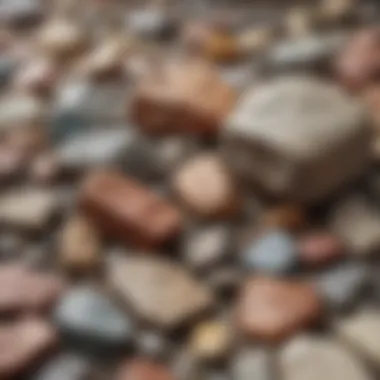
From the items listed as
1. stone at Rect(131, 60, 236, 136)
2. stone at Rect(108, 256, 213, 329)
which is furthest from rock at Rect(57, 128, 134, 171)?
stone at Rect(108, 256, 213, 329)

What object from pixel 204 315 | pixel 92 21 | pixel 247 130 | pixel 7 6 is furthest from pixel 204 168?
pixel 7 6

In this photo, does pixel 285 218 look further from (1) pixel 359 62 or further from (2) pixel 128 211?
(1) pixel 359 62

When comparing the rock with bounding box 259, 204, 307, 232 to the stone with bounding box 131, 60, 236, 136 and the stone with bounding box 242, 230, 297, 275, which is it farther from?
the stone with bounding box 131, 60, 236, 136

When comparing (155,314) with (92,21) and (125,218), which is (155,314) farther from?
(92,21)

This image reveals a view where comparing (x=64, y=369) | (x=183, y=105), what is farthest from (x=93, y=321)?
(x=183, y=105)

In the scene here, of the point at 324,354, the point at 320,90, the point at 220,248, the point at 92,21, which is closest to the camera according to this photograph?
the point at 324,354
